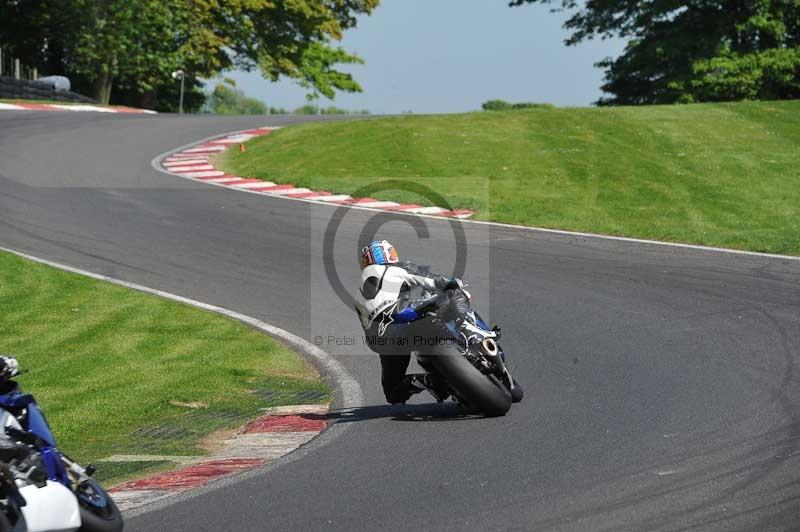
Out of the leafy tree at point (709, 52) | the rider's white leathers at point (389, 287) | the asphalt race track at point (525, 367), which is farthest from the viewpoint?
the leafy tree at point (709, 52)

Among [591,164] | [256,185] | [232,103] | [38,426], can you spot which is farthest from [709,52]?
[232,103]

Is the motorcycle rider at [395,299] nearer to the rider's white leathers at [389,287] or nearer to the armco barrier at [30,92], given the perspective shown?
the rider's white leathers at [389,287]

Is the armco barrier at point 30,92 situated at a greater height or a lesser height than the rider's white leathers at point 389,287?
greater

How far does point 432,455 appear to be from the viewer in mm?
7395

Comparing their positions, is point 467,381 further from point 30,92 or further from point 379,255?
point 30,92

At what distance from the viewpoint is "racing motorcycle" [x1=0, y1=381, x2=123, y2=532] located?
5.29 m

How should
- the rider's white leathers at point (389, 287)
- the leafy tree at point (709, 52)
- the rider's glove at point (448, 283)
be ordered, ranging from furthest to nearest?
the leafy tree at point (709, 52) → the rider's white leathers at point (389, 287) → the rider's glove at point (448, 283)

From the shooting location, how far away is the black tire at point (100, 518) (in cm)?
561

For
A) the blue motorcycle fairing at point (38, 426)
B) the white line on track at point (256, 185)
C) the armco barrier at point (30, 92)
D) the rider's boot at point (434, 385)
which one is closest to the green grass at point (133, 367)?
the rider's boot at point (434, 385)

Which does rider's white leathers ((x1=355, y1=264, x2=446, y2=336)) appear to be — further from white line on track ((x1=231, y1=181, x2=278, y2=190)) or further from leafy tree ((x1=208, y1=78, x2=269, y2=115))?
leafy tree ((x1=208, y1=78, x2=269, y2=115))

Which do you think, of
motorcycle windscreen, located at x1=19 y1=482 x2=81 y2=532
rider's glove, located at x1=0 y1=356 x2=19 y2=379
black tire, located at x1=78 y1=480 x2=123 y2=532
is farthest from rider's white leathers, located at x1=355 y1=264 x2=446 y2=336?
motorcycle windscreen, located at x1=19 y1=482 x2=81 y2=532

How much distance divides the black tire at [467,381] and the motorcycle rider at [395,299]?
299 mm

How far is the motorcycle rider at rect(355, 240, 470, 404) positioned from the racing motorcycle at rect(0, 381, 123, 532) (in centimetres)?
296

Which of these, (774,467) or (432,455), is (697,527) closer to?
(774,467)
